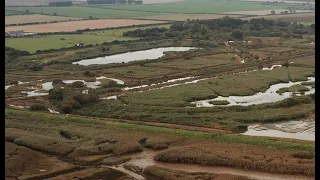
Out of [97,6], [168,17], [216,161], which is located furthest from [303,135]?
[97,6]

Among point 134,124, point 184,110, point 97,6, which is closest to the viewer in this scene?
point 134,124

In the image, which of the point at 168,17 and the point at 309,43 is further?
the point at 168,17

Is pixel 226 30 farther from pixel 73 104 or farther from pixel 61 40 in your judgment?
pixel 73 104

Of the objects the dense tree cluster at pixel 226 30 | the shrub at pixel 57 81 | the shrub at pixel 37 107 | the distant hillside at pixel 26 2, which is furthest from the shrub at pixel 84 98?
the distant hillside at pixel 26 2

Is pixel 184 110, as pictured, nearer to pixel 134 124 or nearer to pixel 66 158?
pixel 134 124

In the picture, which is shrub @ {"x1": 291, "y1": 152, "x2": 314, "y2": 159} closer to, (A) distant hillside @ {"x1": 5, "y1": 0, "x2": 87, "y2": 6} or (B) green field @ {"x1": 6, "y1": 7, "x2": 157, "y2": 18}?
(B) green field @ {"x1": 6, "y1": 7, "x2": 157, "y2": 18}

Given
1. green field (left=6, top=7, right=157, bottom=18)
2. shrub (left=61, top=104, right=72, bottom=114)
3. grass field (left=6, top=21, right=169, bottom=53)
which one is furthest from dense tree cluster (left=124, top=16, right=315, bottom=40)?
shrub (left=61, top=104, right=72, bottom=114)
